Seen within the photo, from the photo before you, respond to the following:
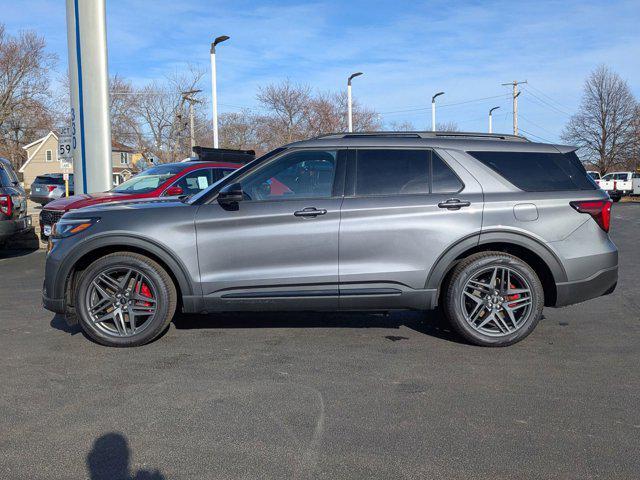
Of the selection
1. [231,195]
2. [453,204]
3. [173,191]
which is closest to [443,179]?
[453,204]

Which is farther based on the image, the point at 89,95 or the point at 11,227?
the point at 89,95

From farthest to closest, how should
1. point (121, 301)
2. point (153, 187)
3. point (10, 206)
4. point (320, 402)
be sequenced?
1. point (10, 206)
2. point (153, 187)
3. point (121, 301)
4. point (320, 402)

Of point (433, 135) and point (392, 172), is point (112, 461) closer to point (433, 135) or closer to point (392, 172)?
point (392, 172)

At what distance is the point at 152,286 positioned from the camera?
5.19m

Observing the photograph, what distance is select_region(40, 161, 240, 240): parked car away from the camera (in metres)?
9.57

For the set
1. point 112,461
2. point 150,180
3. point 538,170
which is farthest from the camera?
point 150,180

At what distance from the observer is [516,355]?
507cm

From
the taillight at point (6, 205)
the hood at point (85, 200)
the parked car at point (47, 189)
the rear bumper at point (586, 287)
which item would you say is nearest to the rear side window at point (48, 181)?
the parked car at point (47, 189)

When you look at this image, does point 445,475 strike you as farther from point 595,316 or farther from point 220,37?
point 220,37

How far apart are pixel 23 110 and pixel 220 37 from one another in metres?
36.3

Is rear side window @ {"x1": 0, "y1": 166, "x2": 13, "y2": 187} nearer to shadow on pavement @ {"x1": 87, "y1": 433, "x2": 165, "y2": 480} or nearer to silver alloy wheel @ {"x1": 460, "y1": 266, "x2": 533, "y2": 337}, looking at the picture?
shadow on pavement @ {"x1": 87, "y1": 433, "x2": 165, "y2": 480}

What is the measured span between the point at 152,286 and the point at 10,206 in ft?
22.3

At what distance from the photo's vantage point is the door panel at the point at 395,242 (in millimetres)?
5125

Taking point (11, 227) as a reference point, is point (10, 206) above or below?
above
